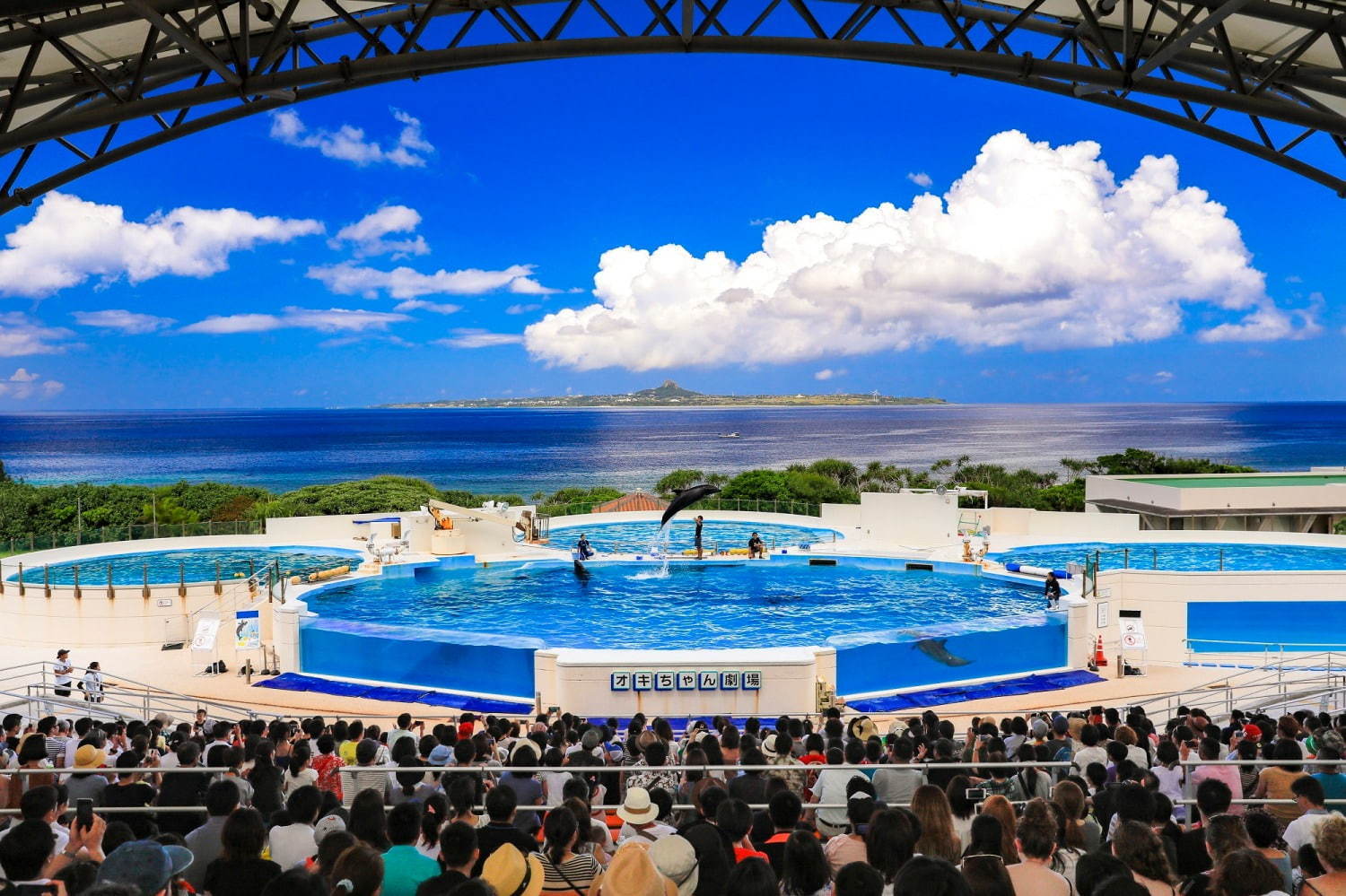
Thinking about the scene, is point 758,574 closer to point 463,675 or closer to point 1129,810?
point 463,675

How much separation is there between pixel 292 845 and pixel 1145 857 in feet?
12.6

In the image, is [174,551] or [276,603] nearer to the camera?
[276,603]

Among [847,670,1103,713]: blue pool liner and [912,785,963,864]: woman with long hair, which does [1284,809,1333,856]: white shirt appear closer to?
[912,785,963,864]: woman with long hair

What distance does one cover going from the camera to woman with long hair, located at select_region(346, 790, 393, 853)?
4.18 m

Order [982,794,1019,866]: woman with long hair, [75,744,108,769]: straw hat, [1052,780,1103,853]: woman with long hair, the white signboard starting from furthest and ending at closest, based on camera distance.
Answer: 1. the white signboard
2. [75,744,108,769]: straw hat
3. [1052,780,1103,853]: woman with long hair
4. [982,794,1019,866]: woman with long hair

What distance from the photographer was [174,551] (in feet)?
84.1

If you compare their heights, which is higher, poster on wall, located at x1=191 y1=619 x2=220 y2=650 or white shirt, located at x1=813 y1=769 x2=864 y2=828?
white shirt, located at x1=813 y1=769 x2=864 y2=828

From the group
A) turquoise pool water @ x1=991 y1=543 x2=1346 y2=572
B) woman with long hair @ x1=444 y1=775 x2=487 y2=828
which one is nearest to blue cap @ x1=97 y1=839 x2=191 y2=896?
woman with long hair @ x1=444 y1=775 x2=487 y2=828

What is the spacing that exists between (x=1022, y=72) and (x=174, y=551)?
2498 centimetres

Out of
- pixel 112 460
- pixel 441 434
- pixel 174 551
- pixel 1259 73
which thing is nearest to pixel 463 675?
pixel 1259 73

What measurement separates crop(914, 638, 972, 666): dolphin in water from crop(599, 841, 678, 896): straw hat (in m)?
12.0

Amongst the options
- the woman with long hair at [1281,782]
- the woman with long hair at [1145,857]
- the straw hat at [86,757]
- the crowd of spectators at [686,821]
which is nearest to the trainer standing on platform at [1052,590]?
the crowd of spectators at [686,821]

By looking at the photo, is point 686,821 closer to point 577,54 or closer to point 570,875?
point 570,875

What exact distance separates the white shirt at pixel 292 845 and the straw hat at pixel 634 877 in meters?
1.78
